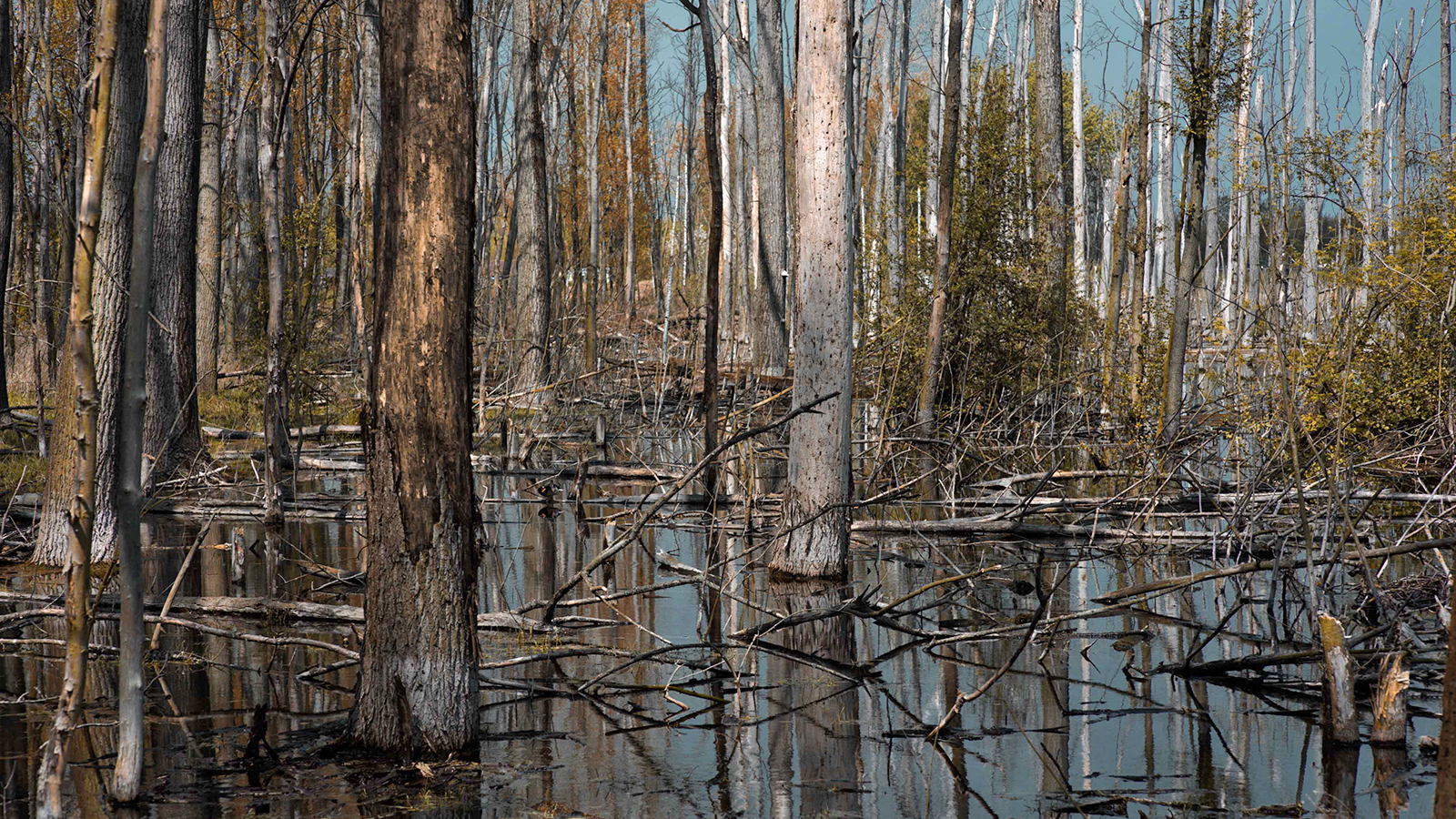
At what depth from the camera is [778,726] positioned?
15.2ft

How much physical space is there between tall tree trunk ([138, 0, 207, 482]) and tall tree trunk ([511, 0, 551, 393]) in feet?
11.7

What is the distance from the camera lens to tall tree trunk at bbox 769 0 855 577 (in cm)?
718

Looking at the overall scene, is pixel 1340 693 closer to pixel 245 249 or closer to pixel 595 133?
pixel 245 249

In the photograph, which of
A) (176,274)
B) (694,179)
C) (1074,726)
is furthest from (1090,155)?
(1074,726)

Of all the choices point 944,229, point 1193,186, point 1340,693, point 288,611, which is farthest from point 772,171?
point 1340,693

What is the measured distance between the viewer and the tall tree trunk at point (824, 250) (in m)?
7.18

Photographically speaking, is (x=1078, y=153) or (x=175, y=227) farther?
(x=1078, y=153)

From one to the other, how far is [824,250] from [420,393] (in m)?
3.85

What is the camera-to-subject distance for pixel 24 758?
4.09m

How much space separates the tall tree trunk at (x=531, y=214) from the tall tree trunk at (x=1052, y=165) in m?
6.70

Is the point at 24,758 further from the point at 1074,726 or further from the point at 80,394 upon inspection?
the point at 1074,726

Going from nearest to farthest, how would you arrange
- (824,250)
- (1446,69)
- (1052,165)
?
(824,250) < (1052,165) < (1446,69)

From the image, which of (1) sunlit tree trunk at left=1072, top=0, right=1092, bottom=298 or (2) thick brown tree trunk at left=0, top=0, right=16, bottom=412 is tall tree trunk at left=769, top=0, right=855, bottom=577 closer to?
(2) thick brown tree trunk at left=0, top=0, right=16, bottom=412

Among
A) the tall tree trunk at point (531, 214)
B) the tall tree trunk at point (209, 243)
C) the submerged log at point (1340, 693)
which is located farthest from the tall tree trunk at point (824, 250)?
the tall tree trunk at point (209, 243)
